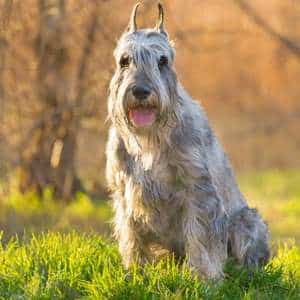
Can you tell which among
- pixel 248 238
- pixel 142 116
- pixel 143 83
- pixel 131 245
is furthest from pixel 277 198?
pixel 143 83

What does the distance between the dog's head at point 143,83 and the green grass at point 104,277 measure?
3.37ft

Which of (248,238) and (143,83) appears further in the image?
(248,238)

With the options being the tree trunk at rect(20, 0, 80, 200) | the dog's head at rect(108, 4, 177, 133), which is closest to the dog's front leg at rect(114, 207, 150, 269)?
the dog's head at rect(108, 4, 177, 133)

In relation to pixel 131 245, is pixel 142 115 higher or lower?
higher

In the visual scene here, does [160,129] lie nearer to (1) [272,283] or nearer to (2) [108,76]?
(1) [272,283]

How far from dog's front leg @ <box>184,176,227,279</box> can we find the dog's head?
0.61 meters

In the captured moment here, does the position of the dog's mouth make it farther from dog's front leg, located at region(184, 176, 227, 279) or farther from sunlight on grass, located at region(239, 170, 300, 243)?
sunlight on grass, located at region(239, 170, 300, 243)

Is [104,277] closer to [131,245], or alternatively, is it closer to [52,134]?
[131,245]

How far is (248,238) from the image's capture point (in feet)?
22.2

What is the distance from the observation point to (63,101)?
35.7 feet

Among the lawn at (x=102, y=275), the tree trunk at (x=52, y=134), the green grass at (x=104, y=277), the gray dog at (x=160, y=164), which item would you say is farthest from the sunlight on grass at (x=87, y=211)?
the gray dog at (x=160, y=164)

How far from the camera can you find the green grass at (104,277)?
5.68m

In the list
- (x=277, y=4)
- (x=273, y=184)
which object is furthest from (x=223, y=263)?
(x=277, y=4)

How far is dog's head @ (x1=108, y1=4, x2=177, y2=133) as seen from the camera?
5.85 m
